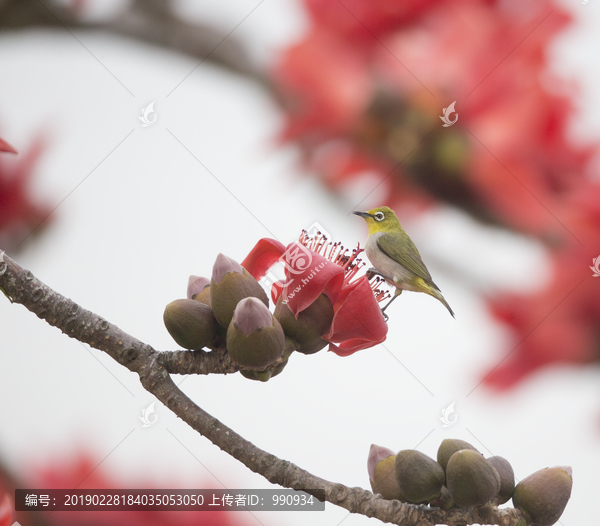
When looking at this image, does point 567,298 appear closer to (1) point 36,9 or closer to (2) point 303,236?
(2) point 303,236

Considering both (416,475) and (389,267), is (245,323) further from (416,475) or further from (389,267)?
(389,267)

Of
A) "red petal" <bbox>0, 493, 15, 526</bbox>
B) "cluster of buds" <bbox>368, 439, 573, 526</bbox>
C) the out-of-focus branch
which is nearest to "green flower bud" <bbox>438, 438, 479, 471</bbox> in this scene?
"cluster of buds" <bbox>368, 439, 573, 526</bbox>

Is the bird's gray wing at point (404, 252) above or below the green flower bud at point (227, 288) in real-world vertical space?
above

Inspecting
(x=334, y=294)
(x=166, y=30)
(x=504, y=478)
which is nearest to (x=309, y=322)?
(x=334, y=294)

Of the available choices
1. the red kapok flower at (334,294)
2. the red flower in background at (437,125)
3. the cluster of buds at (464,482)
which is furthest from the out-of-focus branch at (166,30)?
the cluster of buds at (464,482)

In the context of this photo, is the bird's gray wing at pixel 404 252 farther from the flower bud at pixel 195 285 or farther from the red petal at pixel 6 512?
the red petal at pixel 6 512

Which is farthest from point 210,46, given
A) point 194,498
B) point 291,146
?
point 194,498
